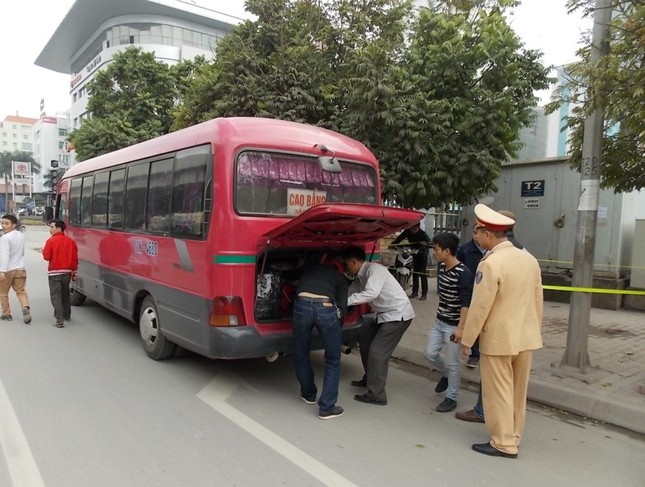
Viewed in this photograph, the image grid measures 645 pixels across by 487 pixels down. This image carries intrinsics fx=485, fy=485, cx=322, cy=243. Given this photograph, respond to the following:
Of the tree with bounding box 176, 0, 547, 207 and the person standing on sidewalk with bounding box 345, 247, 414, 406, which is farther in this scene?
the tree with bounding box 176, 0, 547, 207

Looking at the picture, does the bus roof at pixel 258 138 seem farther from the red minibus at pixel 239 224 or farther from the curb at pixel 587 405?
the curb at pixel 587 405

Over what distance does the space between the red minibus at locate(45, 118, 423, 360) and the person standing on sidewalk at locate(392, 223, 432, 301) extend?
4085 mm

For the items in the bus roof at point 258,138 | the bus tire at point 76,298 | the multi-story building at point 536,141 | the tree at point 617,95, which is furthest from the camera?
the multi-story building at point 536,141

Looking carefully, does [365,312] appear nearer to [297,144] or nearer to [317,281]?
[317,281]

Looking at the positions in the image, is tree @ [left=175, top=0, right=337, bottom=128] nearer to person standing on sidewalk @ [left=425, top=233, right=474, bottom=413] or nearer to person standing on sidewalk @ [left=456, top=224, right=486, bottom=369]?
person standing on sidewalk @ [left=456, top=224, right=486, bottom=369]

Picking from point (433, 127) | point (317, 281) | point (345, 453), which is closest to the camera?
point (345, 453)

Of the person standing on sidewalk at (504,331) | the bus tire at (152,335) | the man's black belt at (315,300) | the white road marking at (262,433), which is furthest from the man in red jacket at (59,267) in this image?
the person standing on sidewalk at (504,331)

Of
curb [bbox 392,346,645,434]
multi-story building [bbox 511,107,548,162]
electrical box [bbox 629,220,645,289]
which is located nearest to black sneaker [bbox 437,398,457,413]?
curb [bbox 392,346,645,434]

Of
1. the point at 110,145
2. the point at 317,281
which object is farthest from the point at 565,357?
the point at 110,145

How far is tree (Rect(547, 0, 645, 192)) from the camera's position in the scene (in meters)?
4.38

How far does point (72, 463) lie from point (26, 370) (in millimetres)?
2476

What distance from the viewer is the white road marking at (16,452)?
3.12m

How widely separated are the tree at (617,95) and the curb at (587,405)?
8.16 feet

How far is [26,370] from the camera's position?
5.28m
